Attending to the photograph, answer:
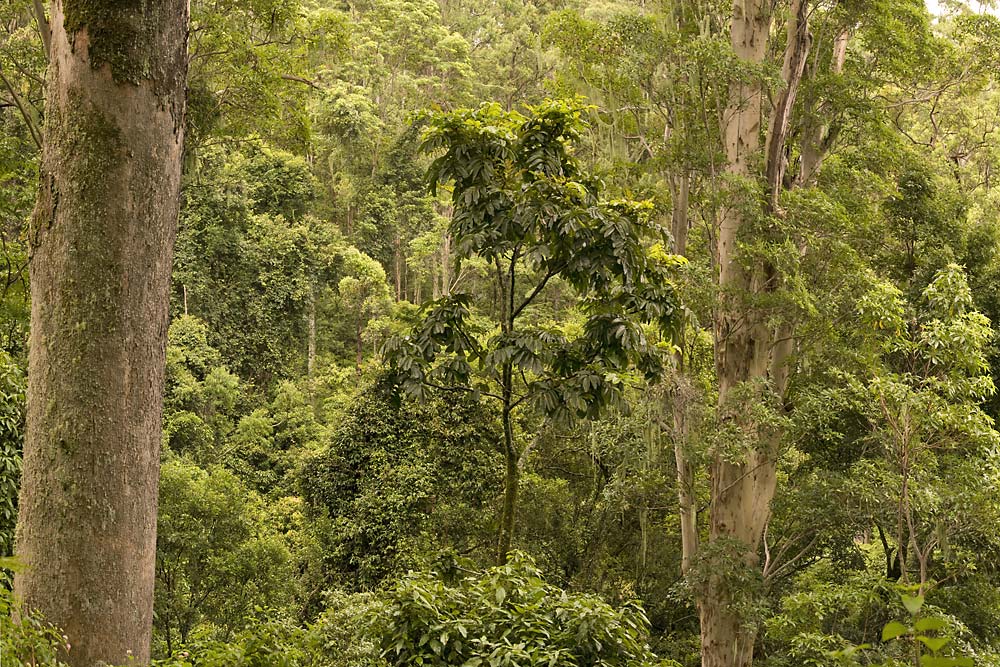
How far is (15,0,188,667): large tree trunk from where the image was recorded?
2969 millimetres

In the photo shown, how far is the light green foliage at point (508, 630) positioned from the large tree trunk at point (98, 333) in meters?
1.17

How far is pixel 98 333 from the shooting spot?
3006mm

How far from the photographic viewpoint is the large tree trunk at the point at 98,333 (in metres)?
2.97

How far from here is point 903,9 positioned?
32.4ft

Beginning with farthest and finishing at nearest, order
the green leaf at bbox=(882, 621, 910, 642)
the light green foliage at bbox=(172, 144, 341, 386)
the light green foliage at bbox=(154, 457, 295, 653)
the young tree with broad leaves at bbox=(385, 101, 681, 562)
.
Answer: the light green foliage at bbox=(172, 144, 341, 386) < the light green foliage at bbox=(154, 457, 295, 653) < the young tree with broad leaves at bbox=(385, 101, 681, 562) < the green leaf at bbox=(882, 621, 910, 642)

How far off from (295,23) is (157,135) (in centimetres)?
872

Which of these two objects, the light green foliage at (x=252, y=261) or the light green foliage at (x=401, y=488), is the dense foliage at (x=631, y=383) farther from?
the light green foliage at (x=252, y=261)

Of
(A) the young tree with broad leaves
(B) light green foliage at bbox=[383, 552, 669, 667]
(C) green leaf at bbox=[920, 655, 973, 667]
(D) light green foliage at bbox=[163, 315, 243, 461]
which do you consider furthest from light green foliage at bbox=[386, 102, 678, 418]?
(D) light green foliage at bbox=[163, 315, 243, 461]

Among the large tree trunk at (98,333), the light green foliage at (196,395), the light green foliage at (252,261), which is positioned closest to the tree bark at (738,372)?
the large tree trunk at (98,333)

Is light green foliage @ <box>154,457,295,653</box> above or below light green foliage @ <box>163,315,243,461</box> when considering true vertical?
below

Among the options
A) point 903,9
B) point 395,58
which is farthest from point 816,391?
point 395,58

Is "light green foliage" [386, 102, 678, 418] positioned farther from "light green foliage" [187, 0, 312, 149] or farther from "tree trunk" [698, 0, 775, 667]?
"light green foliage" [187, 0, 312, 149]

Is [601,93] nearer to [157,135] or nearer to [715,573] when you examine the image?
[715,573]

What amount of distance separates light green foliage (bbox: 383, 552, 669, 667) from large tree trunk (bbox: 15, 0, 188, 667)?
117cm
